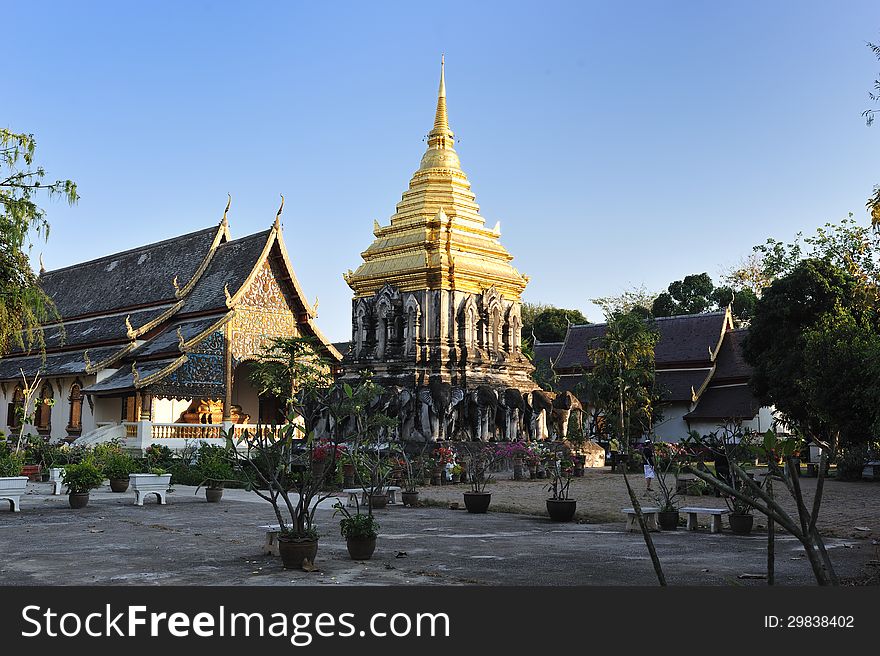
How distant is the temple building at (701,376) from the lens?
112 ft

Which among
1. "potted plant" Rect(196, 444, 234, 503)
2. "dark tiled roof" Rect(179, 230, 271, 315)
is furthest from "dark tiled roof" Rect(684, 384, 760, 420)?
"potted plant" Rect(196, 444, 234, 503)

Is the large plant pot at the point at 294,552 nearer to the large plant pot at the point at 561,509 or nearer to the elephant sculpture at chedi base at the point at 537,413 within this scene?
the large plant pot at the point at 561,509

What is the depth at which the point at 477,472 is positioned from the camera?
15.4 metres

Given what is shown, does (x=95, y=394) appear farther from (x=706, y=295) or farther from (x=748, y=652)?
(x=706, y=295)

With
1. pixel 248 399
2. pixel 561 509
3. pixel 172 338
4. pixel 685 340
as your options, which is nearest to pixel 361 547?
pixel 561 509

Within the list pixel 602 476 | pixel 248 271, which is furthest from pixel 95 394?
pixel 602 476

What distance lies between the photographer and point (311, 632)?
5.10 m

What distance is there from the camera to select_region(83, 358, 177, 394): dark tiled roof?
1021 inches

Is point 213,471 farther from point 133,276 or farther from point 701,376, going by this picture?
point 701,376

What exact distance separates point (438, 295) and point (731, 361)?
16.5m

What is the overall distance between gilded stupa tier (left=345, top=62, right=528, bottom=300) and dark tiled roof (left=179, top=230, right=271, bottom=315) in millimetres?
4119

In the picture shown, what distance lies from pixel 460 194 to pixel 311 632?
2420 centimetres

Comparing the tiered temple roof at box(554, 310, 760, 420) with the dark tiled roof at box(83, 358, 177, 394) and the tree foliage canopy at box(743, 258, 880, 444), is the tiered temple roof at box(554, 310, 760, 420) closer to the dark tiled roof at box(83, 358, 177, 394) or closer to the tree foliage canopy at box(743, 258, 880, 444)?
the tree foliage canopy at box(743, 258, 880, 444)

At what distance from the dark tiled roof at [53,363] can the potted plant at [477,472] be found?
44.2 ft
